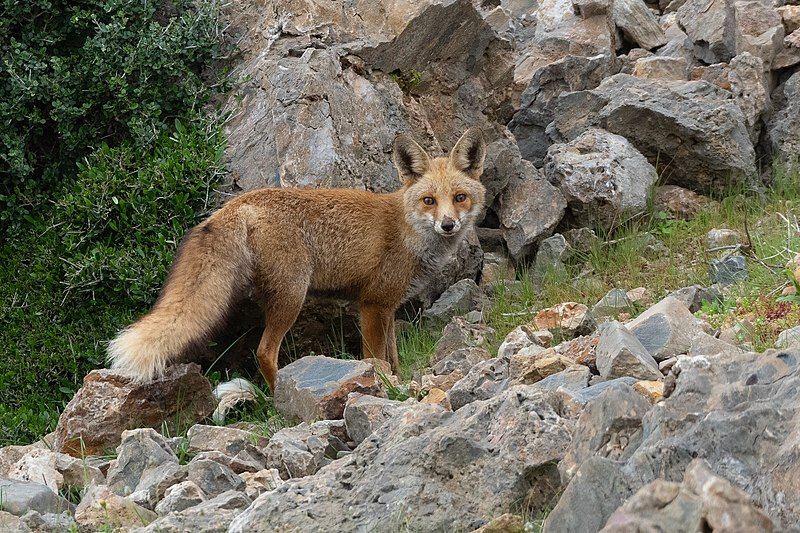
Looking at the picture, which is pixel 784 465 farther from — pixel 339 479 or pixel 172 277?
pixel 172 277

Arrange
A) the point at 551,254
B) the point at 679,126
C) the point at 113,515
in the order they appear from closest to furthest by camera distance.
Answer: the point at 113,515
the point at 551,254
the point at 679,126

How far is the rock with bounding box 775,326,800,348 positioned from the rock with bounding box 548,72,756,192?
469 cm

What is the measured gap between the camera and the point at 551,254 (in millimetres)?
8984

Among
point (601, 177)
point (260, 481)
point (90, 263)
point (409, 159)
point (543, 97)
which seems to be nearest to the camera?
point (260, 481)

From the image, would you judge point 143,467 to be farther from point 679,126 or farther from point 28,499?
point 679,126

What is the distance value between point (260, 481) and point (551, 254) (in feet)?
16.2

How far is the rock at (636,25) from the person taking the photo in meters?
12.5

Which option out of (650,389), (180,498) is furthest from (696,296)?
(180,498)

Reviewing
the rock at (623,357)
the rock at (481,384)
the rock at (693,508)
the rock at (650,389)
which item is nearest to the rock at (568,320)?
the rock at (481,384)

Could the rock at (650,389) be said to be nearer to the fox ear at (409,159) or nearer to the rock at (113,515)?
the rock at (113,515)

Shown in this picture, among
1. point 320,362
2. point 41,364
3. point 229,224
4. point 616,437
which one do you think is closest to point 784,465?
point 616,437

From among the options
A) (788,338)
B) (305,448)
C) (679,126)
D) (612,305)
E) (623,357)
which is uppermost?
(305,448)

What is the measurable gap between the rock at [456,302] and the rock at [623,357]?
10.5ft

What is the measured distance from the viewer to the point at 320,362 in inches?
254
